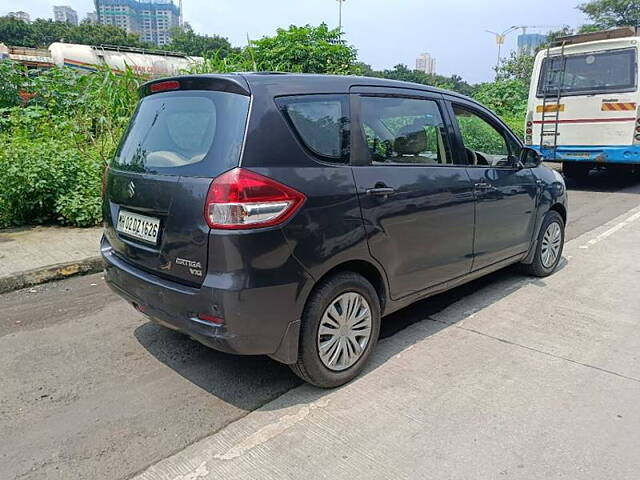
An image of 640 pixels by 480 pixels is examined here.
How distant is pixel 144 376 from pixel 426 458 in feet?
6.00

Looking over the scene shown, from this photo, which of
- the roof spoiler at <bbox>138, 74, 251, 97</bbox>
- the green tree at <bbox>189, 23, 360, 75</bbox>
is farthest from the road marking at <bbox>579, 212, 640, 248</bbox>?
the green tree at <bbox>189, 23, 360, 75</bbox>

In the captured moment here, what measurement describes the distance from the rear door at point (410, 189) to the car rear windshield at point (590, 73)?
8246 millimetres

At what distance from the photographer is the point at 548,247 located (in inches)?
205

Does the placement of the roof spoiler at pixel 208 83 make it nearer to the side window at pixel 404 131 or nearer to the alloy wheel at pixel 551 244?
the side window at pixel 404 131

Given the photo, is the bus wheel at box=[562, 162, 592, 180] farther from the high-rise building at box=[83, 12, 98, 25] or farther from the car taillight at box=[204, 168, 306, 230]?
the high-rise building at box=[83, 12, 98, 25]

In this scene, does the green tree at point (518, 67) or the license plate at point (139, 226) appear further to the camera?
the green tree at point (518, 67)

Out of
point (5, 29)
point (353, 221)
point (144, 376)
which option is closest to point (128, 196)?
point (144, 376)

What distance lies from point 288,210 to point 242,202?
26cm

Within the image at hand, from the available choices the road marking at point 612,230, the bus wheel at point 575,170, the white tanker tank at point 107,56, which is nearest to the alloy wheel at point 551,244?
the road marking at point 612,230

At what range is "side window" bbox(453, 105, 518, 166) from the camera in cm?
409

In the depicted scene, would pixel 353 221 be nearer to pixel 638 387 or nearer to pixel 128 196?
pixel 128 196

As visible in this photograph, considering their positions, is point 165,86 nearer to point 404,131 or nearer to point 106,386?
point 404,131

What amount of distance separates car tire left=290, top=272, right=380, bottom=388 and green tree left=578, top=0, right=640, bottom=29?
1758 inches

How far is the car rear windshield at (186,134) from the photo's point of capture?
8.70ft
